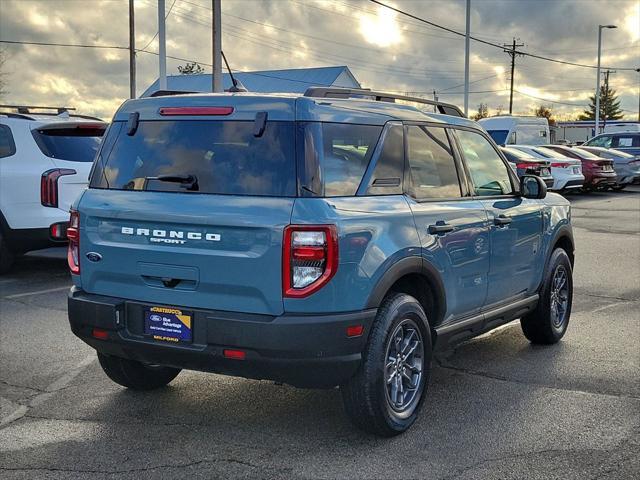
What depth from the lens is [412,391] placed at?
15.5ft

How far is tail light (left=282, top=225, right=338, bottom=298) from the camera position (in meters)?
3.97

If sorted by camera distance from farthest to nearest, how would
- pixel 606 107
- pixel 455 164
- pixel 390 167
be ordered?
1. pixel 606 107
2. pixel 455 164
3. pixel 390 167

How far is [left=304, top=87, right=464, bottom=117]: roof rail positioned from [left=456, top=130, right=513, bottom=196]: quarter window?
0.24 metres

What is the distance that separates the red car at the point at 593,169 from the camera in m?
25.7

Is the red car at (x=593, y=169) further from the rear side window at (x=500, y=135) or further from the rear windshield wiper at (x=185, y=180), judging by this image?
the rear windshield wiper at (x=185, y=180)

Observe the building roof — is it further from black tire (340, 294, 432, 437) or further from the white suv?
black tire (340, 294, 432, 437)

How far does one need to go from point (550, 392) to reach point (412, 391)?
117 centimetres

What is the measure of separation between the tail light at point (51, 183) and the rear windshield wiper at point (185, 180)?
5.27m

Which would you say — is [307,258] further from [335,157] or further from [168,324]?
[168,324]

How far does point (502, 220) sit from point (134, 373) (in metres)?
2.62

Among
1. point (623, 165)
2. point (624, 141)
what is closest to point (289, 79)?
point (624, 141)

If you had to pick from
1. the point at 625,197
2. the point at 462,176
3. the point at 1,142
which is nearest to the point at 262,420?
the point at 462,176

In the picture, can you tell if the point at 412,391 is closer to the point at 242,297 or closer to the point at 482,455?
the point at 482,455

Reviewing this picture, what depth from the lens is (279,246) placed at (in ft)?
13.0
